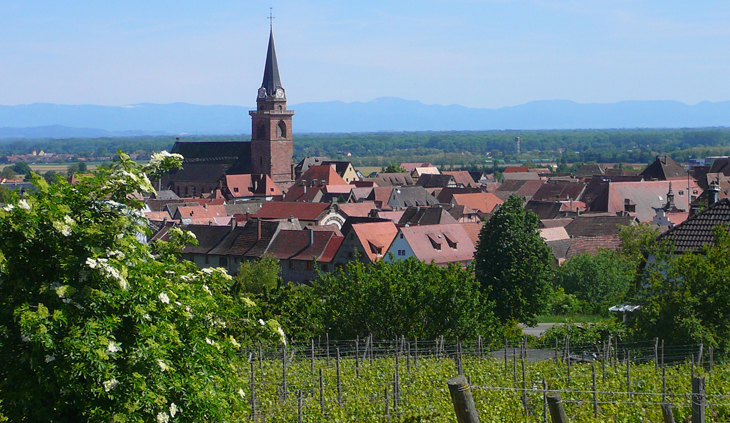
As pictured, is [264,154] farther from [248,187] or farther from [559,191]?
[559,191]

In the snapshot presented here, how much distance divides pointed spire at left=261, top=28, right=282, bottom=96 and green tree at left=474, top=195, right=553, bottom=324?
88922 mm

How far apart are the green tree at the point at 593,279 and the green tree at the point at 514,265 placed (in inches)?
203

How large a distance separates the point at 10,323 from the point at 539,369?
498 inches

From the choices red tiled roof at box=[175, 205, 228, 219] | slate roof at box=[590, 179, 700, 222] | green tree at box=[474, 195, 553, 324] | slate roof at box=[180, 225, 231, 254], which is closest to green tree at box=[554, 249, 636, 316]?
green tree at box=[474, 195, 553, 324]

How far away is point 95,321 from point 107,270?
1.49 feet

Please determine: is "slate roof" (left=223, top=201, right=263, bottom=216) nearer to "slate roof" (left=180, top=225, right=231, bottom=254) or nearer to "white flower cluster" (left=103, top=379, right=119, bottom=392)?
"slate roof" (left=180, top=225, right=231, bottom=254)

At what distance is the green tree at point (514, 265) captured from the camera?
120 ft

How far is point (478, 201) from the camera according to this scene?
86.8 metres

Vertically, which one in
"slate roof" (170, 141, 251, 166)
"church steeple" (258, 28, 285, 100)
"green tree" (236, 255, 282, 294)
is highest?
"church steeple" (258, 28, 285, 100)

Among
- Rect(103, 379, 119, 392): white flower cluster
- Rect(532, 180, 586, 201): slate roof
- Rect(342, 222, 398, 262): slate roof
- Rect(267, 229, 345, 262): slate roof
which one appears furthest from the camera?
Rect(532, 180, 586, 201): slate roof

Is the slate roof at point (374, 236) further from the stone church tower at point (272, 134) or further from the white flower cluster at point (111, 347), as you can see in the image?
the stone church tower at point (272, 134)

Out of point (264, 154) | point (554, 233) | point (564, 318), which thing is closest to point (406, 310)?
point (564, 318)

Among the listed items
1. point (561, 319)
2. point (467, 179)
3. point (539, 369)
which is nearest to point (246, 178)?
point (467, 179)

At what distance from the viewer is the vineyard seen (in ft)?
47.2
